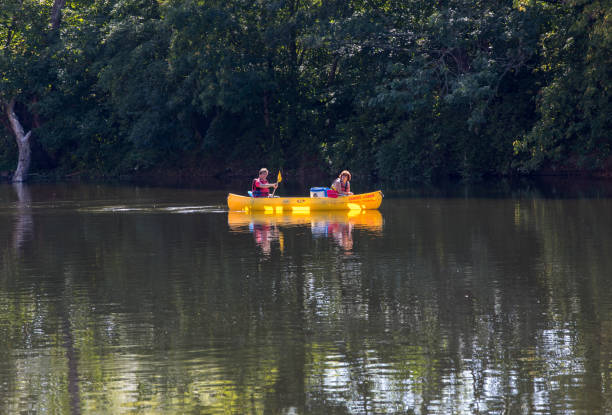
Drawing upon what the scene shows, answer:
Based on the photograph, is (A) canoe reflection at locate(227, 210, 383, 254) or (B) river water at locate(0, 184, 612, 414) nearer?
(B) river water at locate(0, 184, 612, 414)

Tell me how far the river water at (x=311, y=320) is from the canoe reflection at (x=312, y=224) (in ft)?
0.74

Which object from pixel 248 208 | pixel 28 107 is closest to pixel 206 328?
pixel 248 208

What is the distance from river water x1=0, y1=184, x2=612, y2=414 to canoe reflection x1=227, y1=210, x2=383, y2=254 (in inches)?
8.9

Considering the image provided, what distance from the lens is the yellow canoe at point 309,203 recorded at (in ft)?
97.0

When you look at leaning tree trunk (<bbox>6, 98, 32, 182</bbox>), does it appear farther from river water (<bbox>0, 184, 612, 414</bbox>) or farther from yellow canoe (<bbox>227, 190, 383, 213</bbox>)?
river water (<bbox>0, 184, 612, 414</bbox>)

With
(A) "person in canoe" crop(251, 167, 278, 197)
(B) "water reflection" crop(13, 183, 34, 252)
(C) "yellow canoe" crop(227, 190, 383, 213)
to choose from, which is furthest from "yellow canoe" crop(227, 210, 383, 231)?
(B) "water reflection" crop(13, 183, 34, 252)

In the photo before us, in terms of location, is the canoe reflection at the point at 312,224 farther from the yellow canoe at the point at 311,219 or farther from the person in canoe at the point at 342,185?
the person in canoe at the point at 342,185

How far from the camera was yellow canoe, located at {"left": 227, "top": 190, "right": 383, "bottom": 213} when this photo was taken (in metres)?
29.6

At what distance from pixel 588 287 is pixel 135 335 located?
6.86 m

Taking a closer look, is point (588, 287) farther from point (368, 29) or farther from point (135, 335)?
point (368, 29)

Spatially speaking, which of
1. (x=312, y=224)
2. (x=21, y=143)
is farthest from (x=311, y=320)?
(x=21, y=143)

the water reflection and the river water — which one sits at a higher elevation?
the water reflection

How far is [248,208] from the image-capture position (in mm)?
30312

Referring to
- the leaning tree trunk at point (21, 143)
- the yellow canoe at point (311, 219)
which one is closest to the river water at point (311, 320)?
the yellow canoe at point (311, 219)
